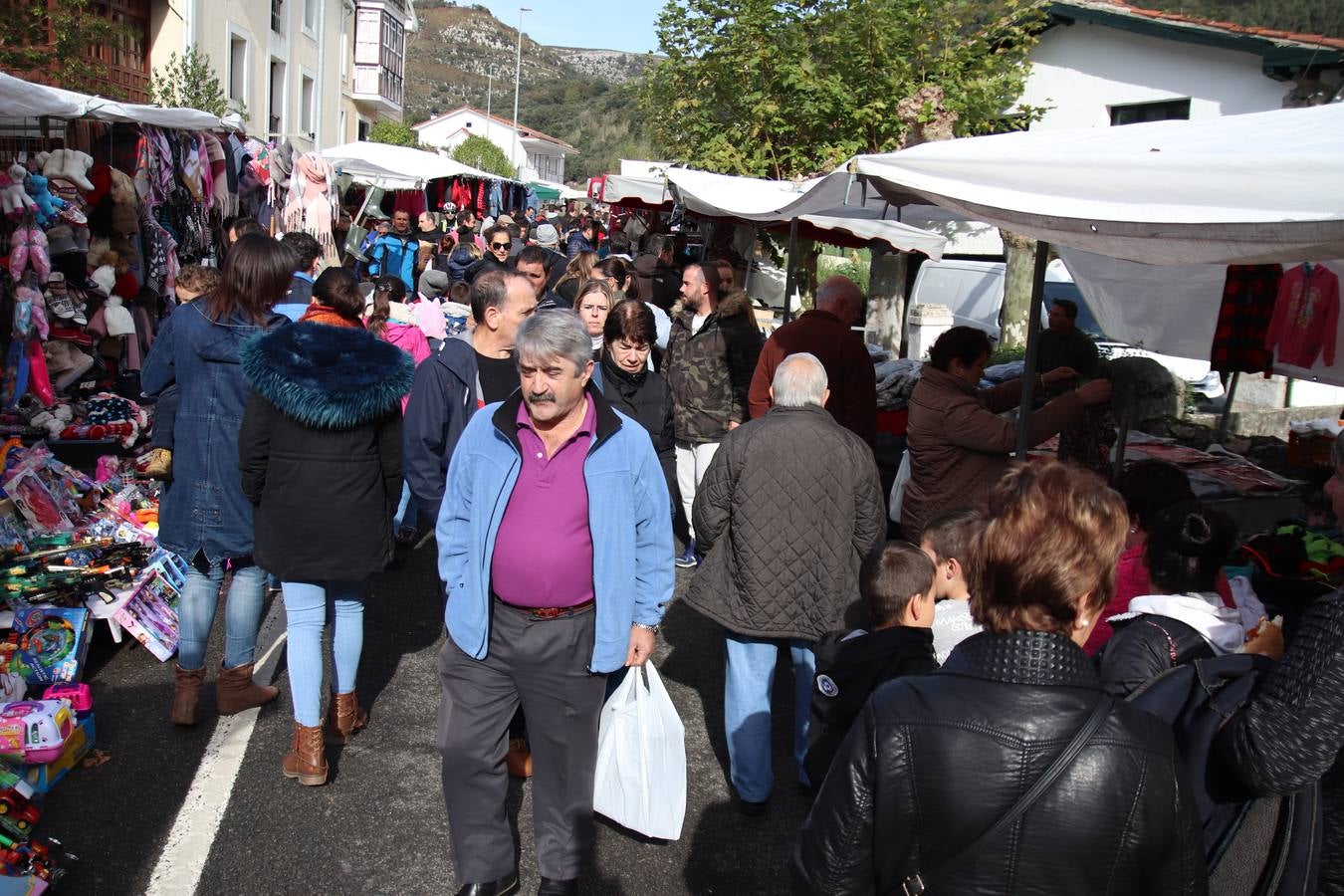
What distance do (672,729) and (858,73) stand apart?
10945mm

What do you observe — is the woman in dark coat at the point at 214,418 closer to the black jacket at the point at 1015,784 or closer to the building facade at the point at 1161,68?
the black jacket at the point at 1015,784

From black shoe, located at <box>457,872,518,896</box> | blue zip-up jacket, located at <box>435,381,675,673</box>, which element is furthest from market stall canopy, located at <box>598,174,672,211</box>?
black shoe, located at <box>457,872,518,896</box>

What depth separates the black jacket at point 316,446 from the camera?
3.77 m

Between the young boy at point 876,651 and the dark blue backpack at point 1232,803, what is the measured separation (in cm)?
92

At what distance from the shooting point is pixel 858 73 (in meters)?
12.8

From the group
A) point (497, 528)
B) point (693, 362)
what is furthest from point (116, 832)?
point (693, 362)

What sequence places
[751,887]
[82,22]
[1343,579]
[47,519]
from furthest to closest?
[82,22] < [47,519] < [751,887] < [1343,579]

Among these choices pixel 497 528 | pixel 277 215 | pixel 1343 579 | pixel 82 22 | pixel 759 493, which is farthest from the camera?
pixel 82 22

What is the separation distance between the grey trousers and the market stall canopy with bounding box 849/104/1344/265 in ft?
6.76

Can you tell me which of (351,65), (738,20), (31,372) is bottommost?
(31,372)

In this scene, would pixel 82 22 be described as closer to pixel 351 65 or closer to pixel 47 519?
pixel 47 519

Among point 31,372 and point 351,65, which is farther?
point 351,65

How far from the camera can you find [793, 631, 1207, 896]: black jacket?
5.51 feet

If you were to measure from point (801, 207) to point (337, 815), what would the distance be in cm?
490
